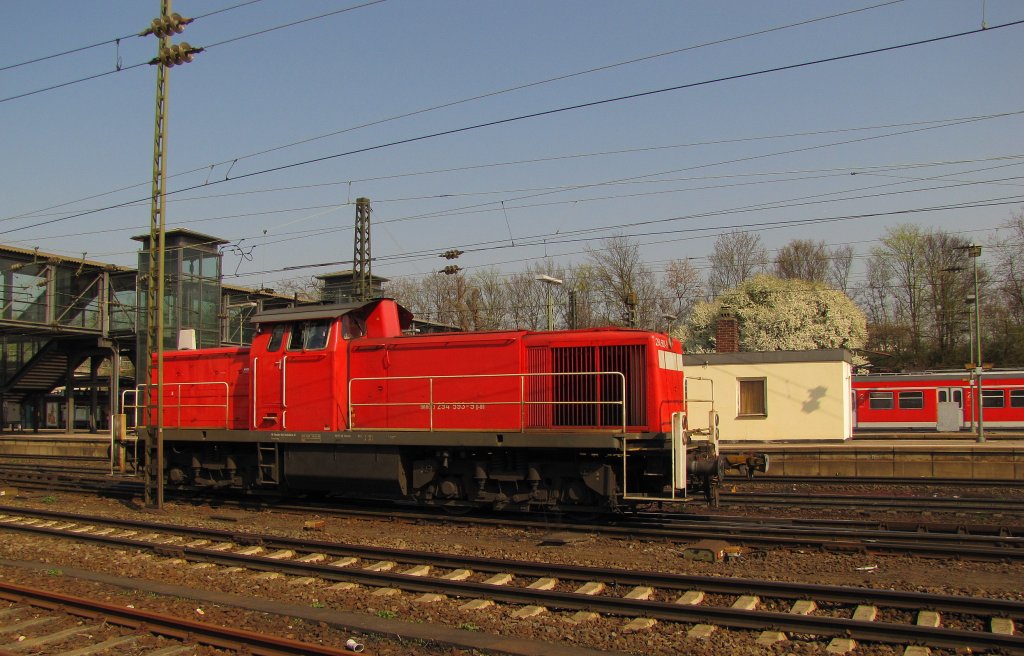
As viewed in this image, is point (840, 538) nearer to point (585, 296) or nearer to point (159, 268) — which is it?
point (159, 268)

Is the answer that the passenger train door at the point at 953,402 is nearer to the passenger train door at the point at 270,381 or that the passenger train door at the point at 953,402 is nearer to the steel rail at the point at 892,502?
the steel rail at the point at 892,502

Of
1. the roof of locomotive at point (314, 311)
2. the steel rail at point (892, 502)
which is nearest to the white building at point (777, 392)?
the steel rail at point (892, 502)

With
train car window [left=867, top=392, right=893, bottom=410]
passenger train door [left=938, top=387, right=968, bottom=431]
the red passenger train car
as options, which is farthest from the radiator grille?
train car window [left=867, top=392, right=893, bottom=410]

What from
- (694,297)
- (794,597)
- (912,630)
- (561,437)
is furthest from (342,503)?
(694,297)

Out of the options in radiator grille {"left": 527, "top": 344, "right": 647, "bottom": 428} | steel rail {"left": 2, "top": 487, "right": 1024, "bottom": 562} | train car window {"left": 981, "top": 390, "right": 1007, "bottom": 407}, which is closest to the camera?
steel rail {"left": 2, "top": 487, "right": 1024, "bottom": 562}

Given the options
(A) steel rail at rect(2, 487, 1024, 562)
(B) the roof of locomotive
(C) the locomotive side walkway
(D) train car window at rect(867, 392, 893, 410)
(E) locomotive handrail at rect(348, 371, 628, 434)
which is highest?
(B) the roof of locomotive

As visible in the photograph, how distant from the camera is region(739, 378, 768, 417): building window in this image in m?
26.1

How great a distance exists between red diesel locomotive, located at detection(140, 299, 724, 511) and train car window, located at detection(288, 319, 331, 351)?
0.02 metres

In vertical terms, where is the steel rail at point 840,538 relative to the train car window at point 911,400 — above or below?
below

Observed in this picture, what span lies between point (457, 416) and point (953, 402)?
2801cm

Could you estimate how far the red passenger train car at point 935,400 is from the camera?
32.2 m

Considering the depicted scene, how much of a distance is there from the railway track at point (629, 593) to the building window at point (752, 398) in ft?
61.8

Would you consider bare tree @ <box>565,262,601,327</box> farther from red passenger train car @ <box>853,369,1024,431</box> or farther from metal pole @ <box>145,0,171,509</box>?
metal pole @ <box>145,0,171,509</box>

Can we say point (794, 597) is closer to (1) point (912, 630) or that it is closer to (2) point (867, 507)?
(1) point (912, 630)
